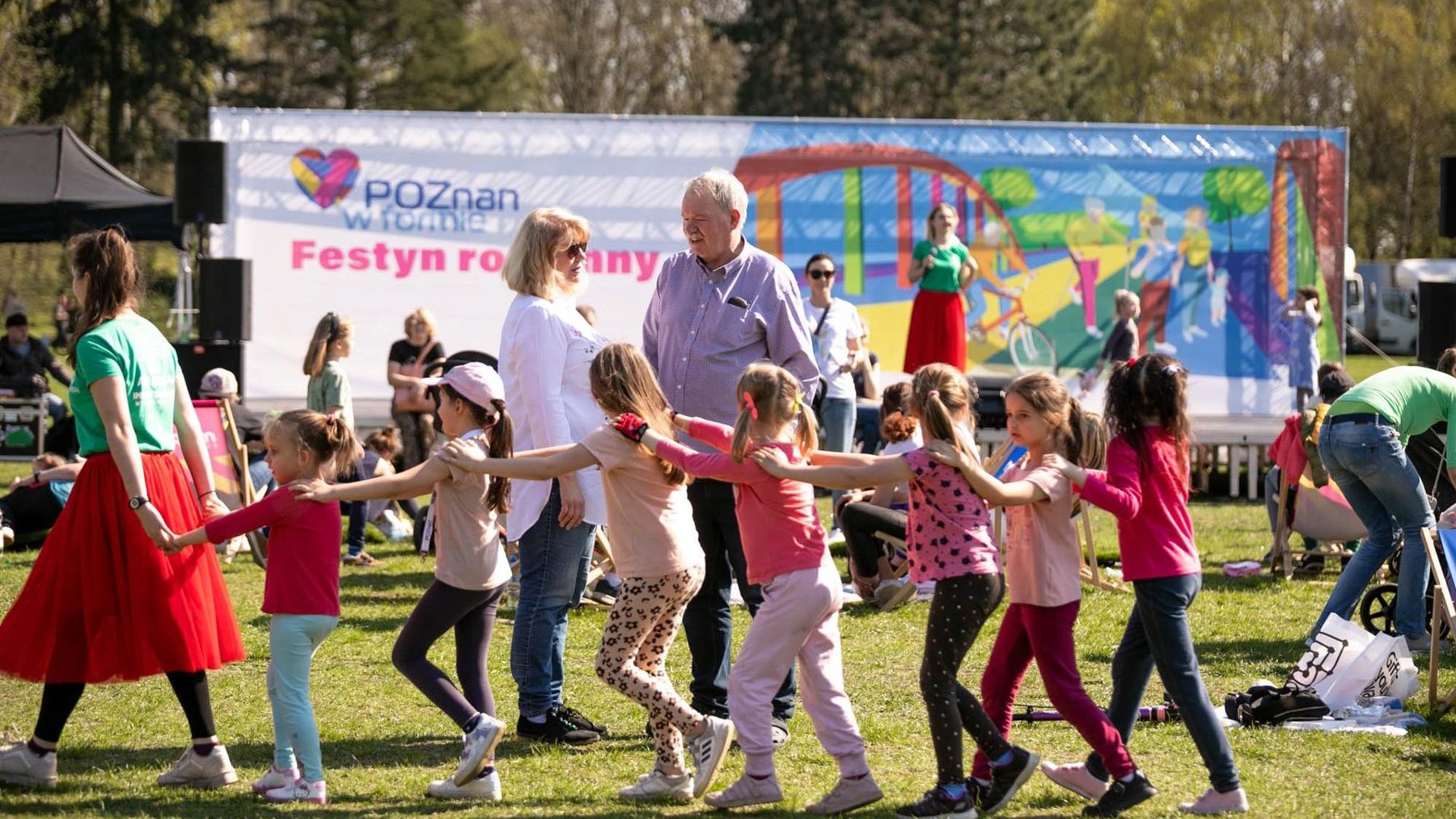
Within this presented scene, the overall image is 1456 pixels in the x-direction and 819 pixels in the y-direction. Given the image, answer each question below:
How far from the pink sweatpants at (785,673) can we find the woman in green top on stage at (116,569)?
1.51 meters

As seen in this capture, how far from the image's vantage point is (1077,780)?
4562 mm

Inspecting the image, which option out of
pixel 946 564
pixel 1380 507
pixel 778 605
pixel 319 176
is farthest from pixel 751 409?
pixel 319 176

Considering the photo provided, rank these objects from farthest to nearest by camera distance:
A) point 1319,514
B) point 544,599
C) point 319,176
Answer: point 319,176, point 1319,514, point 544,599

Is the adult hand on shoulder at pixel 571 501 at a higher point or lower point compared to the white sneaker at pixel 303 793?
higher

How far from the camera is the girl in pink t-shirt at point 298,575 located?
437cm

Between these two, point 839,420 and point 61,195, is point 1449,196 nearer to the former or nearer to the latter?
point 839,420

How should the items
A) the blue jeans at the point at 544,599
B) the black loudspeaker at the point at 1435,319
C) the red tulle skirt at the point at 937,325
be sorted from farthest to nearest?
1. the black loudspeaker at the point at 1435,319
2. the red tulle skirt at the point at 937,325
3. the blue jeans at the point at 544,599

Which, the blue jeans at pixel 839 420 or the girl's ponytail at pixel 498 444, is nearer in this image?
the girl's ponytail at pixel 498 444

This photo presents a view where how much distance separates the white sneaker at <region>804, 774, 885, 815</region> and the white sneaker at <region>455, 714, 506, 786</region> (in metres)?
0.92

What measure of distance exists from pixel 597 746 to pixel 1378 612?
4.31 metres

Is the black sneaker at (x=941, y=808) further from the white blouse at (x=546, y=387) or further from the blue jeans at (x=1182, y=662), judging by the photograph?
Result: the white blouse at (x=546, y=387)

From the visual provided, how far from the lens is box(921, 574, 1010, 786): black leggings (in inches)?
169

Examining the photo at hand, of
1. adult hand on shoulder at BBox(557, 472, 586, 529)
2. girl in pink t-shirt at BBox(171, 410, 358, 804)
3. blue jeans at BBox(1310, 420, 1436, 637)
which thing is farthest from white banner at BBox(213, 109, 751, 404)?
girl in pink t-shirt at BBox(171, 410, 358, 804)


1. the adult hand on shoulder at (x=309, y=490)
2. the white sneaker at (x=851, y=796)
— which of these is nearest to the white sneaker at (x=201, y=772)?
the adult hand on shoulder at (x=309, y=490)
